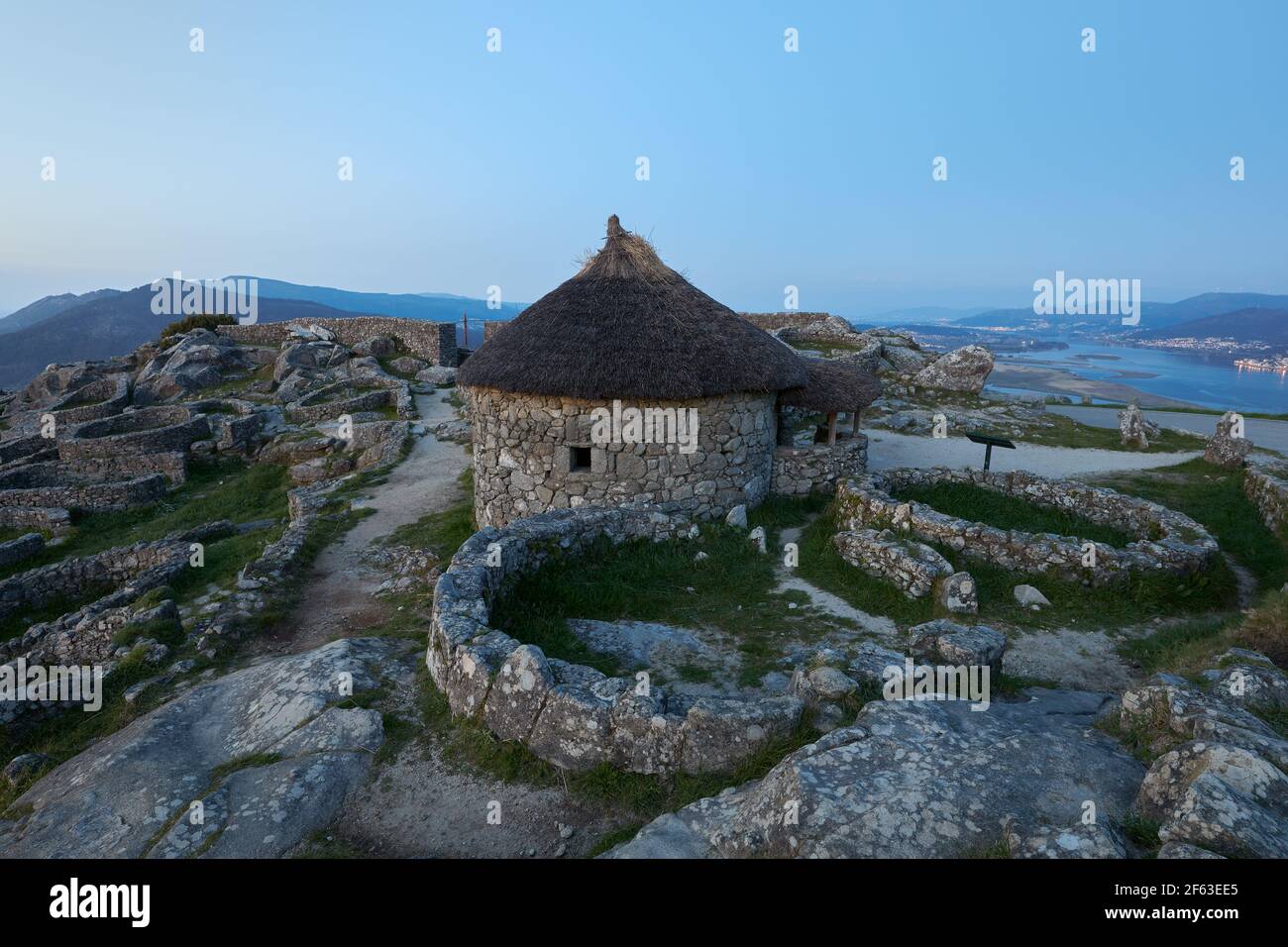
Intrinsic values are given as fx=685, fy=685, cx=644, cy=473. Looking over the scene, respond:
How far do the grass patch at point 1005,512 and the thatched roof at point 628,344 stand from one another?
329cm

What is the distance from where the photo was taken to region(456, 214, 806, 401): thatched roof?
35.6 feet

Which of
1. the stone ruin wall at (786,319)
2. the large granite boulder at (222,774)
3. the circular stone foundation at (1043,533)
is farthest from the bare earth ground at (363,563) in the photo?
the stone ruin wall at (786,319)

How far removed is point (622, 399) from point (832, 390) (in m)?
4.53

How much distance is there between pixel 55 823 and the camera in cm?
534

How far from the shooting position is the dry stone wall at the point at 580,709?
16.8ft

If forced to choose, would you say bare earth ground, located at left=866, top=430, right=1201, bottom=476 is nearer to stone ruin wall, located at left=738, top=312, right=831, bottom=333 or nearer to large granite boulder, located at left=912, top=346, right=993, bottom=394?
large granite boulder, located at left=912, top=346, right=993, bottom=394

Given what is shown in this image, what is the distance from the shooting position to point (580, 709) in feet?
17.6

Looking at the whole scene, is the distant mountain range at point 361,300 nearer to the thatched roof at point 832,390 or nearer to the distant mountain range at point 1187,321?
the distant mountain range at point 1187,321

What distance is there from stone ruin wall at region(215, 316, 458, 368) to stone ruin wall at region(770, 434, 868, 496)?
23.3 metres

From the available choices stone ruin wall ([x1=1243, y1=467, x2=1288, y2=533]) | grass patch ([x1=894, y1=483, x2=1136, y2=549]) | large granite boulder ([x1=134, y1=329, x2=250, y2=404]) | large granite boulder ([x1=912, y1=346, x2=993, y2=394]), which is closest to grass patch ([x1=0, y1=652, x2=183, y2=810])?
grass patch ([x1=894, y1=483, x2=1136, y2=549])

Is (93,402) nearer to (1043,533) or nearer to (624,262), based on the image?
(624,262)

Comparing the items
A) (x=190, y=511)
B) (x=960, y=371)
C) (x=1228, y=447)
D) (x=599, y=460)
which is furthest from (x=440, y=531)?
(x=960, y=371)
